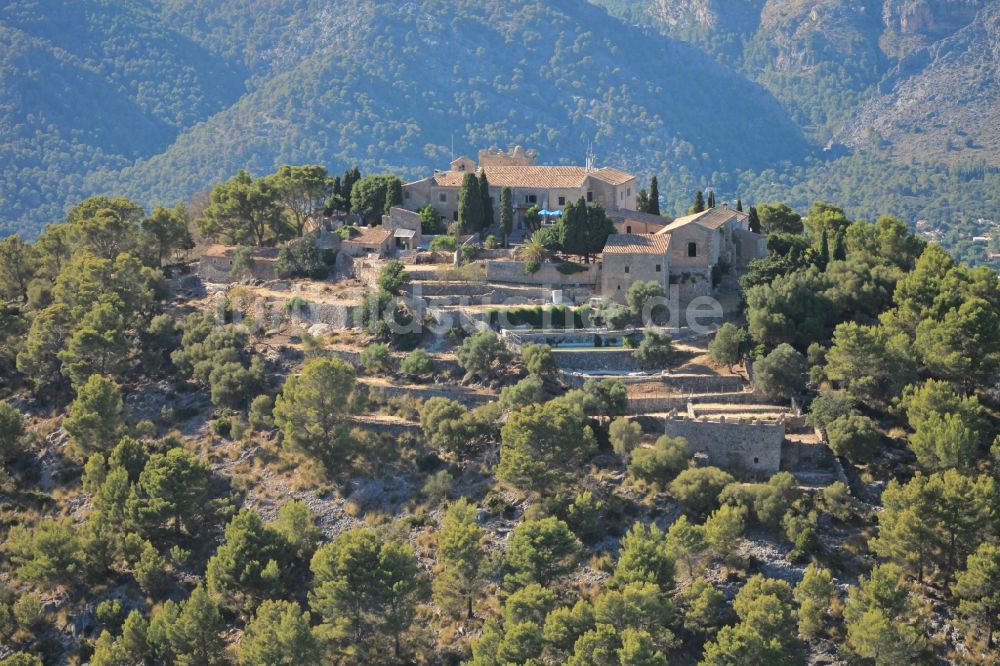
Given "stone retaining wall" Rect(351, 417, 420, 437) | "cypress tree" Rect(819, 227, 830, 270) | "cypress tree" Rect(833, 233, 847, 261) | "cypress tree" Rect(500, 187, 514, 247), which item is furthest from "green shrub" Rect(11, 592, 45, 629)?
"cypress tree" Rect(833, 233, 847, 261)

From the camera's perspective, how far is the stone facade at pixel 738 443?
55594 mm

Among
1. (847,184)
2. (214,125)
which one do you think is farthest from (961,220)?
(214,125)

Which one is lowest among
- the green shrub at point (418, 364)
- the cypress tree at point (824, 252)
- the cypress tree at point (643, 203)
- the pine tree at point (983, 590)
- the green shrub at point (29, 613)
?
the green shrub at point (29, 613)

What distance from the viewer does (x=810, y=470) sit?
2191 inches

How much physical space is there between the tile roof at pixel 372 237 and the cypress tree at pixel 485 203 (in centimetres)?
550

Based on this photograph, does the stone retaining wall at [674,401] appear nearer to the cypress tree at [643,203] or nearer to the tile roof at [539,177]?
the tile roof at [539,177]

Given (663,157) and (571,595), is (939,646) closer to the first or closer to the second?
(571,595)

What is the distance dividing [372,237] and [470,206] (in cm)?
578

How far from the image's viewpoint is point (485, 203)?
252 ft

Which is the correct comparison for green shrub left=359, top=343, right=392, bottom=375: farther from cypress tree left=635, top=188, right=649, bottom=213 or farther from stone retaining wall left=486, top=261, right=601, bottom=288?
cypress tree left=635, top=188, right=649, bottom=213

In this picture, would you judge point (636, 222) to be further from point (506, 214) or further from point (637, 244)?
point (506, 214)

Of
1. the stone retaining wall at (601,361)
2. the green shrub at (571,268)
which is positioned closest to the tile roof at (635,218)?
the green shrub at (571,268)

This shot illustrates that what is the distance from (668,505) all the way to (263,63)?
149m

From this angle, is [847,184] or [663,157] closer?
[847,184]
